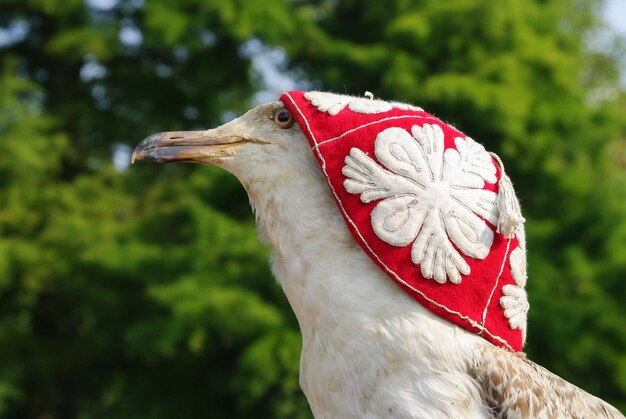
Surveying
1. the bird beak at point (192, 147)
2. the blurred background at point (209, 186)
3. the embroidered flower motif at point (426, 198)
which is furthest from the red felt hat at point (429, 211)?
the blurred background at point (209, 186)

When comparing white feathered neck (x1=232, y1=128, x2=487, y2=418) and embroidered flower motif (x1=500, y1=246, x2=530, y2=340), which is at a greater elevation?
embroidered flower motif (x1=500, y1=246, x2=530, y2=340)

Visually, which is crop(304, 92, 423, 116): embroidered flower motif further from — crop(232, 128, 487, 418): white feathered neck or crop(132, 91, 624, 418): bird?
crop(232, 128, 487, 418): white feathered neck

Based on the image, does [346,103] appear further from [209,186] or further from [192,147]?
[209,186]

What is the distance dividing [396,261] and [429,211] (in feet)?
0.52

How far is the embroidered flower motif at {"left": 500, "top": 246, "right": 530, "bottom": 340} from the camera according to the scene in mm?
2307

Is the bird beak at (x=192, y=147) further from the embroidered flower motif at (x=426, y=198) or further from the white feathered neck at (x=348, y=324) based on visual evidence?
the embroidered flower motif at (x=426, y=198)

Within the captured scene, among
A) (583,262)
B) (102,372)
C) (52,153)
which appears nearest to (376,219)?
(583,262)

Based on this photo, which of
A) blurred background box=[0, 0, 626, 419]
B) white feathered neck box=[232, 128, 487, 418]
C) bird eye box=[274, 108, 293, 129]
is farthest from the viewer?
blurred background box=[0, 0, 626, 419]

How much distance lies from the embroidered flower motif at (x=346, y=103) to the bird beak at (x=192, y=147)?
0.22 meters

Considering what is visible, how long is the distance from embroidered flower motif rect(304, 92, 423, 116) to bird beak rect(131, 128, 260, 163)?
0.22m

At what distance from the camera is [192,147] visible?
2455mm

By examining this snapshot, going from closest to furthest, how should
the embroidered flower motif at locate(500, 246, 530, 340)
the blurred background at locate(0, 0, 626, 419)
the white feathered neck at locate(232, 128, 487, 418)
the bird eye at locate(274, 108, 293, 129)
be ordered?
1. the white feathered neck at locate(232, 128, 487, 418)
2. the embroidered flower motif at locate(500, 246, 530, 340)
3. the bird eye at locate(274, 108, 293, 129)
4. the blurred background at locate(0, 0, 626, 419)

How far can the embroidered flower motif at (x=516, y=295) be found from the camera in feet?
7.57

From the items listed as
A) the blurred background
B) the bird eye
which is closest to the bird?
the bird eye
